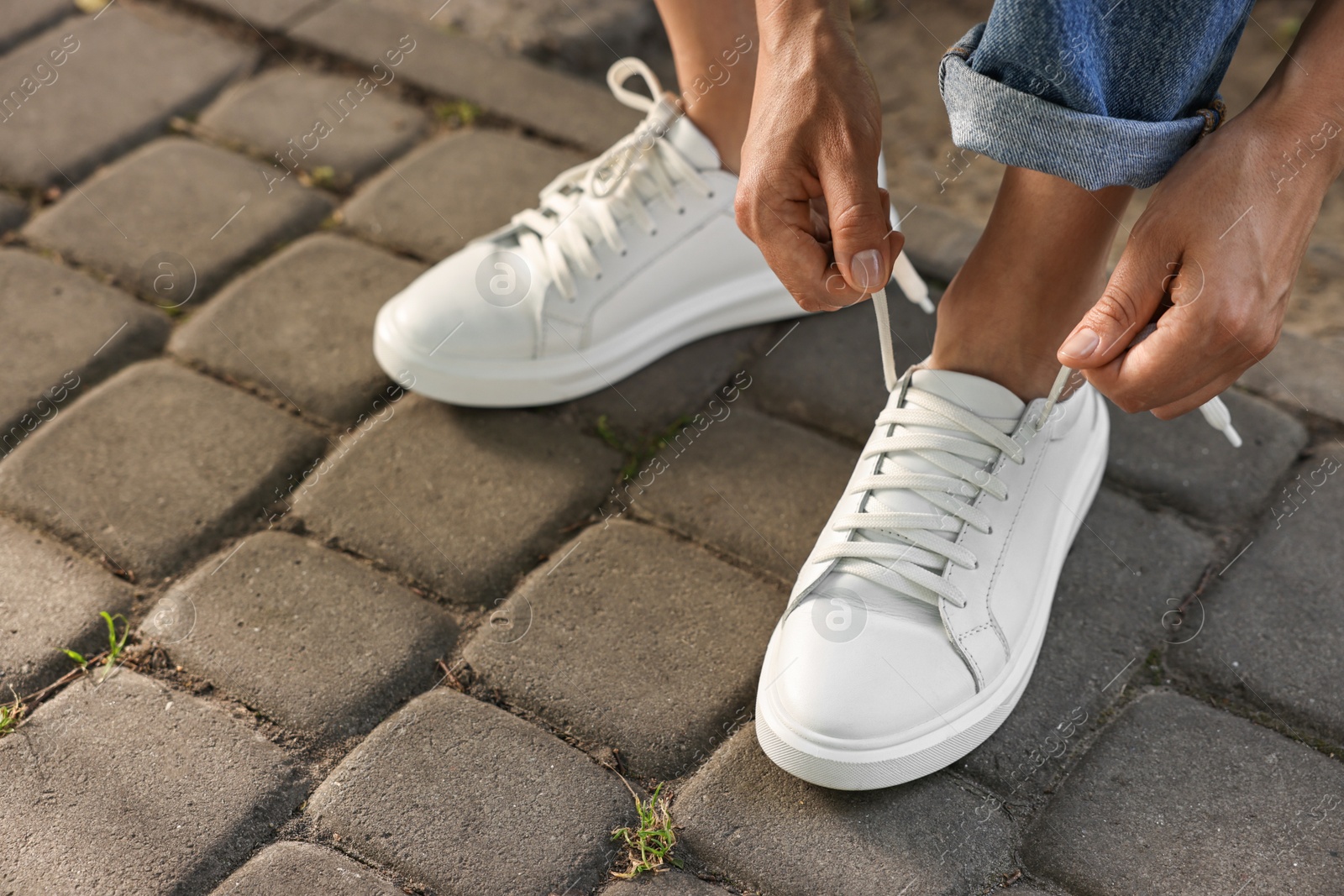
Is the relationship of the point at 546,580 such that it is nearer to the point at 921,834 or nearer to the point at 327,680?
the point at 327,680

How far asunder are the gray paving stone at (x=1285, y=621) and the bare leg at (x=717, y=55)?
31.6 inches

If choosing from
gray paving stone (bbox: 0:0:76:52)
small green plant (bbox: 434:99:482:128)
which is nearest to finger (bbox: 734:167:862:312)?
small green plant (bbox: 434:99:482:128)

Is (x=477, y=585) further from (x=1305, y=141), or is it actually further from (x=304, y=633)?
(x=1305, y=141)

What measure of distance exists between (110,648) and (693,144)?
0.93 m

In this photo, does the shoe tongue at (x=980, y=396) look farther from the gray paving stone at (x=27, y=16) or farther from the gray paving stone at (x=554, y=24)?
the gray paving stone at (x=27, y=16)

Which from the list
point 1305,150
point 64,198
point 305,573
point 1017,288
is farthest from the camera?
point 64,198

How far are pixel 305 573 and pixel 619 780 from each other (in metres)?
0.45

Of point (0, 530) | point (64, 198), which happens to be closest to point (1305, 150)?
point (0, 530)

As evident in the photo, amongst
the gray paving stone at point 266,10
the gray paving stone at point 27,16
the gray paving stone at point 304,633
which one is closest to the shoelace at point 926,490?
the gray paving stone at point 304,633

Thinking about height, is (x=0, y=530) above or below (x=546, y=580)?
above

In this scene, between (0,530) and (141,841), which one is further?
(0,530)

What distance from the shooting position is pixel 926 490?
1117 millimetres

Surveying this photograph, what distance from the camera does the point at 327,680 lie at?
3.68 ft

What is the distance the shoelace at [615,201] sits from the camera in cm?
143
